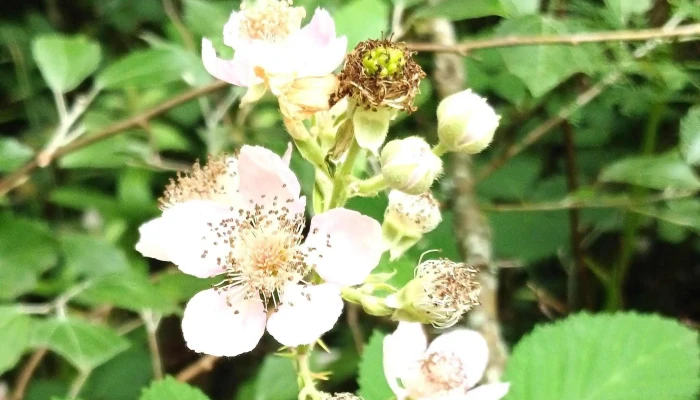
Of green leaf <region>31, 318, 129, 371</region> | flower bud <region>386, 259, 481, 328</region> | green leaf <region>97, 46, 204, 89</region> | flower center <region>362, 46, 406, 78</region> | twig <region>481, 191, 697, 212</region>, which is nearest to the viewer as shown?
flower center <region>362, 46, 406, 78</region>

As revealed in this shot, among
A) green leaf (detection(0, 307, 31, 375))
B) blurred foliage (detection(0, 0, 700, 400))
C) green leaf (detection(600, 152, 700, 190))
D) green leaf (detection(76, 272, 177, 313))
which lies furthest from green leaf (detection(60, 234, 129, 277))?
green leaf (detection(600, 152, 700, 190))

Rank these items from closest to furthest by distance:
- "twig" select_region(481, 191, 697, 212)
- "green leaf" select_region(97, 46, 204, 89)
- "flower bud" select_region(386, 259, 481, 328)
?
"flower bud" select_region(386, 259, 481, 328), "twig" select_region(481, 191, 697, 212), "green leaf" select_region(97, 46, 204, 89)

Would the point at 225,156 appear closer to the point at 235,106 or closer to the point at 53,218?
the point at 235,106

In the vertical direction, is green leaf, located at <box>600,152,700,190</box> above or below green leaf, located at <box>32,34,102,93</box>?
below

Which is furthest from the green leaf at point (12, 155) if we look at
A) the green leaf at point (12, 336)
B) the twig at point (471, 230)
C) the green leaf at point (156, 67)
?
the twig at point (471, 230)

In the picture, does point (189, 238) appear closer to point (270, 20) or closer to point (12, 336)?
point (270, 20)

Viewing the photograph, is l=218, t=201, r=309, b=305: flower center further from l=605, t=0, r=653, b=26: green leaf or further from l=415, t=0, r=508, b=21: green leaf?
l=605, t=0, r=653, b=26: green leaf

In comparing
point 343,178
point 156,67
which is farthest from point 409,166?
point 156,67
